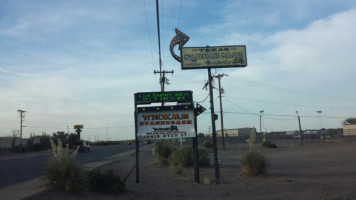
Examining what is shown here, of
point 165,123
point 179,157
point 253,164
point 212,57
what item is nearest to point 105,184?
point 165,123

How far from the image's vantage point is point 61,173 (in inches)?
456

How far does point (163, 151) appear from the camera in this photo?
28422 millimetres

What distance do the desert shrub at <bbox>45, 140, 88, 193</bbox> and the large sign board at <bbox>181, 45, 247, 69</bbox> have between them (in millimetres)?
8102

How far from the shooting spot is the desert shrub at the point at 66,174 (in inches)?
453

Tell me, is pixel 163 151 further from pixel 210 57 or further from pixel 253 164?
pixel 210 57

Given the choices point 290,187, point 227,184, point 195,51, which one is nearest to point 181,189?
point 227,184

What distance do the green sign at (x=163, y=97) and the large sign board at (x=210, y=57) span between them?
1.51m

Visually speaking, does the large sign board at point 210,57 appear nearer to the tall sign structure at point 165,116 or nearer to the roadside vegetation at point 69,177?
the tall sign structure at point 165,116

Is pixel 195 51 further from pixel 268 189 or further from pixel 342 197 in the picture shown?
pixel 342 197

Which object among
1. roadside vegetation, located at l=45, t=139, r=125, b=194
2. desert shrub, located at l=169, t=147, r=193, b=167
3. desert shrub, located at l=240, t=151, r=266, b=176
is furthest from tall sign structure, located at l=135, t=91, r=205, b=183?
desert shrub, located at l=169, t=147, r=193, b=167

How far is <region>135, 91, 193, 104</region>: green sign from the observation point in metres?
17.3

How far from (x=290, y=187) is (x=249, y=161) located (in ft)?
14.4

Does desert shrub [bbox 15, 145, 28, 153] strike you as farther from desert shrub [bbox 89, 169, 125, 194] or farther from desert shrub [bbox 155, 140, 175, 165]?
desert shrub [bbox 89, 169, 125, 194]

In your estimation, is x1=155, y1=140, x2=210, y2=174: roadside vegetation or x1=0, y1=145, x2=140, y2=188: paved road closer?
x1=0, y1=145, x2=140, y2=188: paved road
